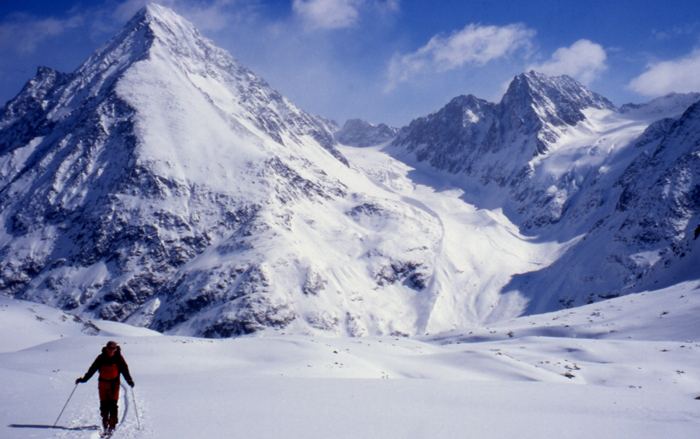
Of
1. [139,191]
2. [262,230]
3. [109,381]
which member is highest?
[139,191]

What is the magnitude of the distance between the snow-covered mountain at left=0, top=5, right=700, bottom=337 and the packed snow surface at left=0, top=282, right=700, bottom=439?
49415 mm

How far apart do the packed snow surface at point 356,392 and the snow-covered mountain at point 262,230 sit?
4941 cm

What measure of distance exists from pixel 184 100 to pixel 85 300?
75.7 metres

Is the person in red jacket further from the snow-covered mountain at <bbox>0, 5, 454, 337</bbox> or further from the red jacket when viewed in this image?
the snow-covered mountain at <bbox>0, 5, 454, 337</bbox>

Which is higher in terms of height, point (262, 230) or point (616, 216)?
point (616, 216)

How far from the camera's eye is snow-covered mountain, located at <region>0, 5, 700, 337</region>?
9731 centimetres

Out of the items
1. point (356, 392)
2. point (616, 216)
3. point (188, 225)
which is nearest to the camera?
point (356, 392)

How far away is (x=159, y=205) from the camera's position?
385 feet

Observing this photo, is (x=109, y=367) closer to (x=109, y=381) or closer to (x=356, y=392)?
(x=109, y=381)

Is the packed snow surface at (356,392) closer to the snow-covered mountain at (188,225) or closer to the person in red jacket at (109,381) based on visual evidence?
the person in red jacket at (109,381)

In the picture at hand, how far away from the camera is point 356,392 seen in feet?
45.5

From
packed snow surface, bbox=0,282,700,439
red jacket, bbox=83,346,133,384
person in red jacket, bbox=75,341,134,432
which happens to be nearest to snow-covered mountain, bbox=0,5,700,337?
packed snow surface, bbox=0,282,700,439

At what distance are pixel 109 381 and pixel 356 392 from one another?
746 cm

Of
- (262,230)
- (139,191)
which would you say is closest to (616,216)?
(262,230)
